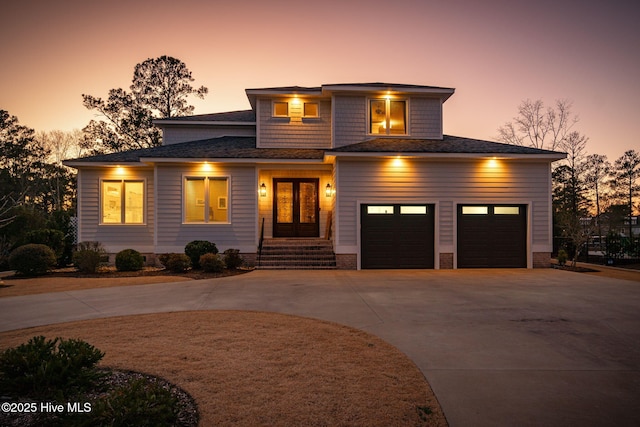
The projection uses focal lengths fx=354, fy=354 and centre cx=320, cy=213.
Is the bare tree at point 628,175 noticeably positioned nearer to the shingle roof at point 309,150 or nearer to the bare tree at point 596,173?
the bare tree at point 596,173

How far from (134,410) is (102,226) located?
47.0ft

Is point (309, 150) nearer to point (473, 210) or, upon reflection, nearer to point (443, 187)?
point (443, 187)

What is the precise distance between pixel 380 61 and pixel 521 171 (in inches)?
419

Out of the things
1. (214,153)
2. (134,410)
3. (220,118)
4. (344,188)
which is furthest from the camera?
(220,118)

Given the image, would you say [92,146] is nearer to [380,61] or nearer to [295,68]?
[295,68]

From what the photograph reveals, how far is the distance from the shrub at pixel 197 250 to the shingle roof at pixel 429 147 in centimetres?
557

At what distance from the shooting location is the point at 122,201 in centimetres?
1484

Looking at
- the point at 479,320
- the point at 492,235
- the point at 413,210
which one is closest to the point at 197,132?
the point at 413,210

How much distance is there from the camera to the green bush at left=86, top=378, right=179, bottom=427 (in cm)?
244

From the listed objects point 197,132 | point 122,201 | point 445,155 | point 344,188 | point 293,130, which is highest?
point 197,132

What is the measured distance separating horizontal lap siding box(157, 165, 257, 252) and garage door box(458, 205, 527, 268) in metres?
8.19

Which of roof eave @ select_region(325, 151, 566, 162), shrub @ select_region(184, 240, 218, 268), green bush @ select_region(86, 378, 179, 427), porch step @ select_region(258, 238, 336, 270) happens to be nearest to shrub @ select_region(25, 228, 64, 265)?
shrub @ select_region(184, 240, 218, 268)

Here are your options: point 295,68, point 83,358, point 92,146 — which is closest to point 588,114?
point 295,68

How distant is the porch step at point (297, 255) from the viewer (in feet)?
43.5
